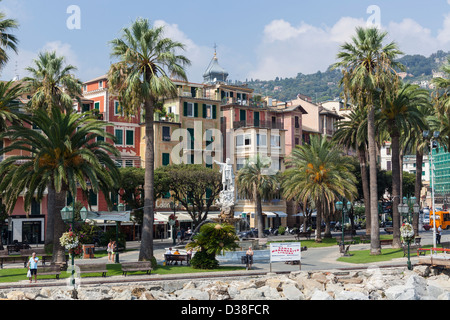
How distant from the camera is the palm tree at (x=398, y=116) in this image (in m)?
46.6

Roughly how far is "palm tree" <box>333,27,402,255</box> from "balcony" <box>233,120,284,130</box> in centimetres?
3565

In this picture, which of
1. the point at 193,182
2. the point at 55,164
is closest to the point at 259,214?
the point at 193,182

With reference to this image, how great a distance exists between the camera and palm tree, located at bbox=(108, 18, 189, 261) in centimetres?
3591

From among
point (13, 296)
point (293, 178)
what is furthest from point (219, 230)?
point (293, 178)

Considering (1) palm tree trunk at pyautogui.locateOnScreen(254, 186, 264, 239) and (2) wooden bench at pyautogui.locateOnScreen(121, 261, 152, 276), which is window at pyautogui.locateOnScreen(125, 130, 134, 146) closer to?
(1) palm tree trunk at pyautogui.locateOnScreen(254, 186, 264, 239)

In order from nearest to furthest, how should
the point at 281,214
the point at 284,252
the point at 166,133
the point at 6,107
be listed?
the point at 284,252
the point at 6,107
the point at 166,133
the point at 281,214

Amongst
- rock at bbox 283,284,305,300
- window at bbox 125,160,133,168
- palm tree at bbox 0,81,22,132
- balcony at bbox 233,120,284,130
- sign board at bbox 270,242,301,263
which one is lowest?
rock at bbox 283,284,305,300

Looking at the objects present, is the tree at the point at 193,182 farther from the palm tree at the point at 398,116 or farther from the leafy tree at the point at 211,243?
the leafy tree at the point at 211,243

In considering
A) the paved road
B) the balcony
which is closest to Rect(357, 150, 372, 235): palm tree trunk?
the paved road

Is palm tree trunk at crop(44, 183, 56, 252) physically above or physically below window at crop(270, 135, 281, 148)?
below

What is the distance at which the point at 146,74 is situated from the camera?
36875 mm

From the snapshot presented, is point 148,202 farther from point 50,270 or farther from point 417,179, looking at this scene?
Result: point 417,179

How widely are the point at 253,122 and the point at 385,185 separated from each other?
21.0 metres

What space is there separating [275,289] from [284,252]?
522 centimetres
